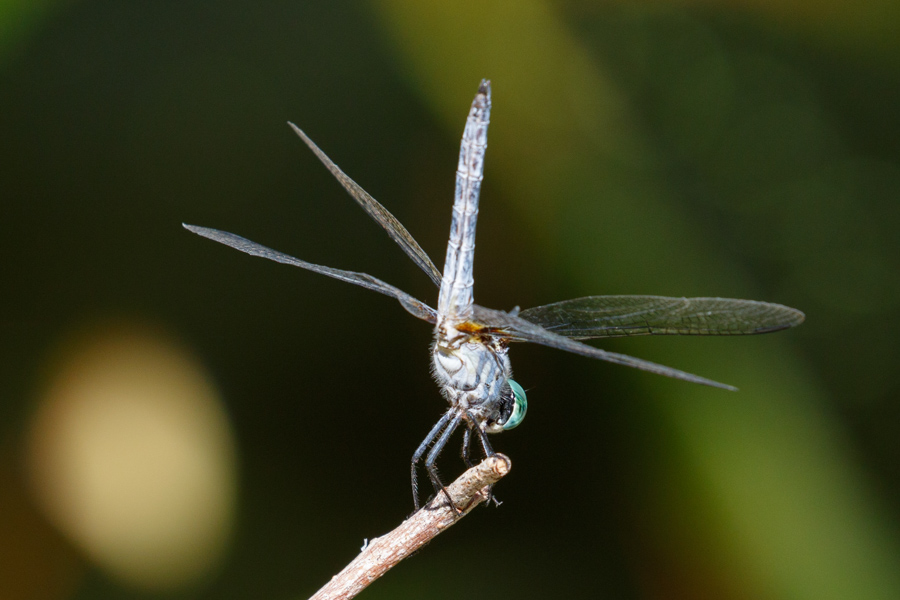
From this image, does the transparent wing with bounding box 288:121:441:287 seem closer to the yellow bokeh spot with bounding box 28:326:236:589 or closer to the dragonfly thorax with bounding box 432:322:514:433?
the dragonfly thorax with bounding box 432:322:514:433

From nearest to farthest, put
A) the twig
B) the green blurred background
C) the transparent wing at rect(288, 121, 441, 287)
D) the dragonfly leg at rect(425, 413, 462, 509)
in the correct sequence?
the twig → the dragonfly leg at rect(425, 413, 462, 509) → the transparent wing at rect(288, 121, 441, 287) → the green blurred background

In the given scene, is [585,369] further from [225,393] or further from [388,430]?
[225,393]

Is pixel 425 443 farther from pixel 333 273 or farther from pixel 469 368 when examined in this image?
pixel 333 273

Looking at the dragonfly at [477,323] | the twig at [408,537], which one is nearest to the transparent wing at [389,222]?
the dragonfly at [477,323]

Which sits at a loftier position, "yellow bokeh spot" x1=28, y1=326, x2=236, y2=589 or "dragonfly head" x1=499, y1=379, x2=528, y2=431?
"yellow bokeh spot" x1=28, y1=326, x2=236, y2=589

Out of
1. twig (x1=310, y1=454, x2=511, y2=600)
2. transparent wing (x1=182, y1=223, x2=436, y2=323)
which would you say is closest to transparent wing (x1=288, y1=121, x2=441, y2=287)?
transparent wing (x1=182, y1=223, x2=436, y2=323)

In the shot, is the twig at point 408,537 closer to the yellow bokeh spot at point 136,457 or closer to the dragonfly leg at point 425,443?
the dragonfly leg at point 425,443

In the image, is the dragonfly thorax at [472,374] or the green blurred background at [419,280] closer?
the dragonfly thorax at [472,374]
